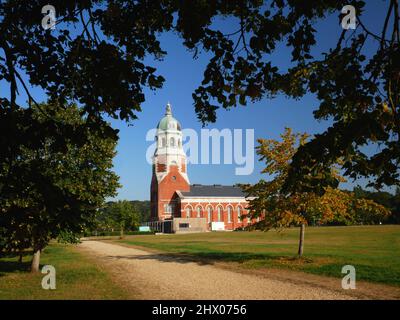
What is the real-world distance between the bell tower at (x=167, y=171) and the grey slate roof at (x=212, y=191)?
213cm

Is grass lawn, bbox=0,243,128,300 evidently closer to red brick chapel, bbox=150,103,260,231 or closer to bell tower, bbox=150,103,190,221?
red brick chapel, bbox=150,103,260,231

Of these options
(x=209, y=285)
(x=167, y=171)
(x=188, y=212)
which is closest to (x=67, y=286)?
(x=209, y=285)

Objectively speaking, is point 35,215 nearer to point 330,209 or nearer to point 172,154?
point 330,209

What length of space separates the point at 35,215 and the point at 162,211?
88.9 m

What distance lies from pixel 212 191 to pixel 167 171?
39.6 ft

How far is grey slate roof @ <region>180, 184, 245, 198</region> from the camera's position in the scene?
93875mm

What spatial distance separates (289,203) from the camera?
1972cm

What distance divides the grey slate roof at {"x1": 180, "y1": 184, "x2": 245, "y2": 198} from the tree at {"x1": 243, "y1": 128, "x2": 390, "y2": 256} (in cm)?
7182

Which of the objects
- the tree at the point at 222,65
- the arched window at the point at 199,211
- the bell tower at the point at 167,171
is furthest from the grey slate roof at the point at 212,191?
the tree at the point at 222,65

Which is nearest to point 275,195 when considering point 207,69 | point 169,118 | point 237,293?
point 237,293

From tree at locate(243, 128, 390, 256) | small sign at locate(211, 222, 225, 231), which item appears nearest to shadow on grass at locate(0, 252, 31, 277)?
tree at locate(243, 128, 390, 256)

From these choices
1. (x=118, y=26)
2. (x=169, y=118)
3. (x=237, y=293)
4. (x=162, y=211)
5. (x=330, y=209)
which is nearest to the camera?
(x=118, y=26)

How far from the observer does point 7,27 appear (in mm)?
5914

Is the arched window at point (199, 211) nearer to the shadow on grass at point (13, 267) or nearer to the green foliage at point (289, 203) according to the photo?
the shadow on grass at point (13, 267)
